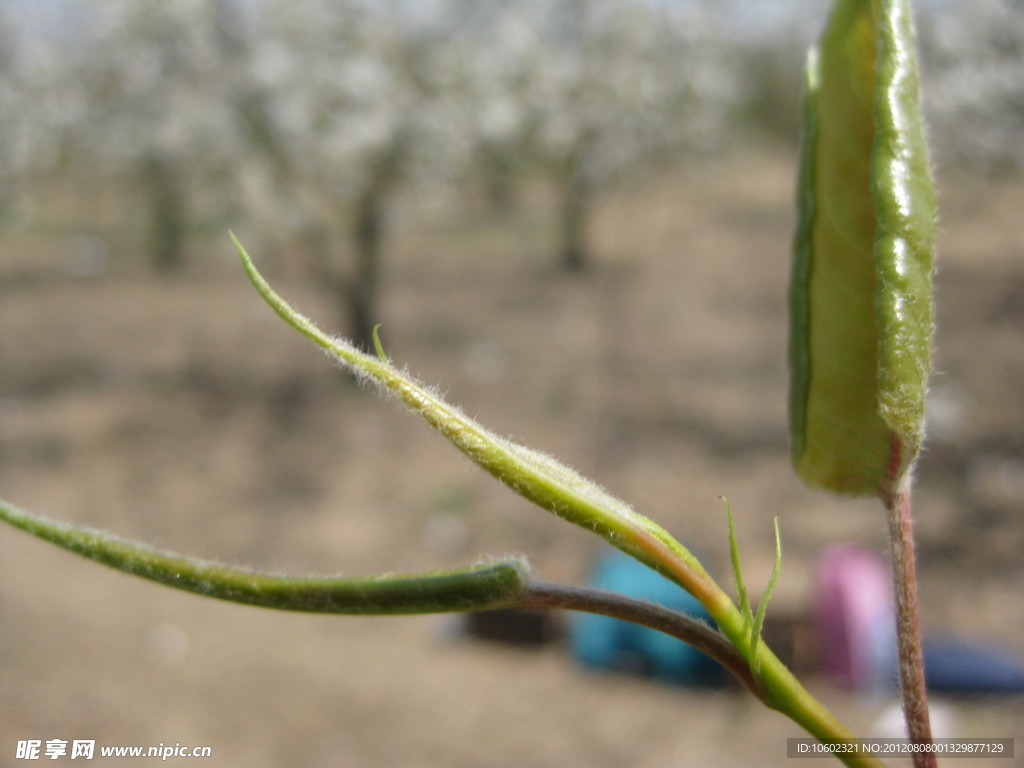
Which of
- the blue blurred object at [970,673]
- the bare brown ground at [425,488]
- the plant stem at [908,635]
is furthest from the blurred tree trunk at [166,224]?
the plant stem at [908,635]

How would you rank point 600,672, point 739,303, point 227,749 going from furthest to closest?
point 739,303, point 600,672, point 227,749

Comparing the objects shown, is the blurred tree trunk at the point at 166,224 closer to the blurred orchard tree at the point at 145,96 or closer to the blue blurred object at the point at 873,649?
the blurred orchard tree at the point at 145,96

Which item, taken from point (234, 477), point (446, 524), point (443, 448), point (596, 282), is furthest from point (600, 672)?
point (596, 282)

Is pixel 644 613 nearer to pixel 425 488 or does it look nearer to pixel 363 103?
pixel 425 488

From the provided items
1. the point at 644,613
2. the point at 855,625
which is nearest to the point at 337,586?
the point at 644,613

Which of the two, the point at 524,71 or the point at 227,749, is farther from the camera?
the point at 524,71

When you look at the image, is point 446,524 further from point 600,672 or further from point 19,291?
point 19,291
